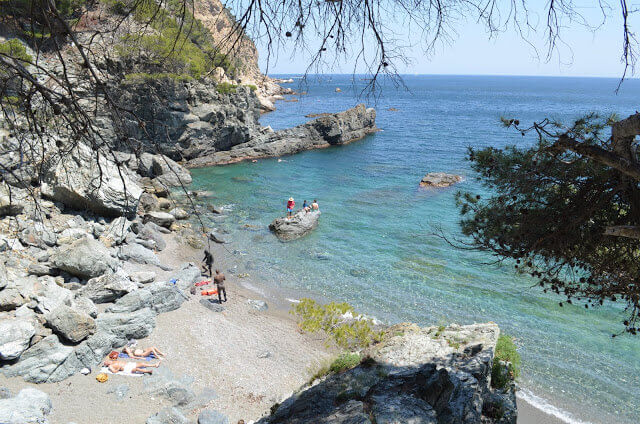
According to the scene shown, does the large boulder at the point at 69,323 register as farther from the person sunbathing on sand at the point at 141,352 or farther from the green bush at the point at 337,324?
the green bush at the point at 337,324

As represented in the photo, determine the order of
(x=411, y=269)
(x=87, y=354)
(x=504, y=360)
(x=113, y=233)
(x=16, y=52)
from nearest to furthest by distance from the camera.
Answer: (x=16, y=52) < (x=87, y=354) < (x=504, y=360) < (x=113, y=233) < (x=411, y=269)

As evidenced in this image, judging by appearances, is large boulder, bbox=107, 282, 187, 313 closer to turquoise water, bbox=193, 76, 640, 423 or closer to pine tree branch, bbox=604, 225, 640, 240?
turquoise water, bbox=193, 76, 640, 423

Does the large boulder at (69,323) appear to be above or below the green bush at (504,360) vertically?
above

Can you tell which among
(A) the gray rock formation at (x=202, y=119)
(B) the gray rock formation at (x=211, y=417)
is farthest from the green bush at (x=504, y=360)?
(A) the gray rock formation at (x=202, y=119)

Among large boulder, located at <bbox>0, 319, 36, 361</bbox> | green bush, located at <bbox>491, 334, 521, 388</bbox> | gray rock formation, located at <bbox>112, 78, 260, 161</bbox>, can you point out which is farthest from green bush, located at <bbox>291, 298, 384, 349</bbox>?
gray rock formation, located at <bbox>112, 78, 260, 161</bbox>

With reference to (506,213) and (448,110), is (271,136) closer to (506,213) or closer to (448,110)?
(506,213)

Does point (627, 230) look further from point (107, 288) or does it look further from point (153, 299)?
point (107, 288)

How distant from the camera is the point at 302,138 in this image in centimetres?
4566

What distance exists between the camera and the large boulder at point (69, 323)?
9945mm

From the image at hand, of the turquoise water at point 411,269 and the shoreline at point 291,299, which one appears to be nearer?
the shoreline at point 291,299

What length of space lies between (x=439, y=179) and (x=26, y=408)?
95.5 ft

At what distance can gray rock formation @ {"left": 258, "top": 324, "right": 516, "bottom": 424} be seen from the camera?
6945 millimetres

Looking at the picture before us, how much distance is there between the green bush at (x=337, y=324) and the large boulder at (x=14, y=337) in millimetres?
7800

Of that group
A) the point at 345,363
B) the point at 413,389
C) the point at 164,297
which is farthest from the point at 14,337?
the point at 413,389
